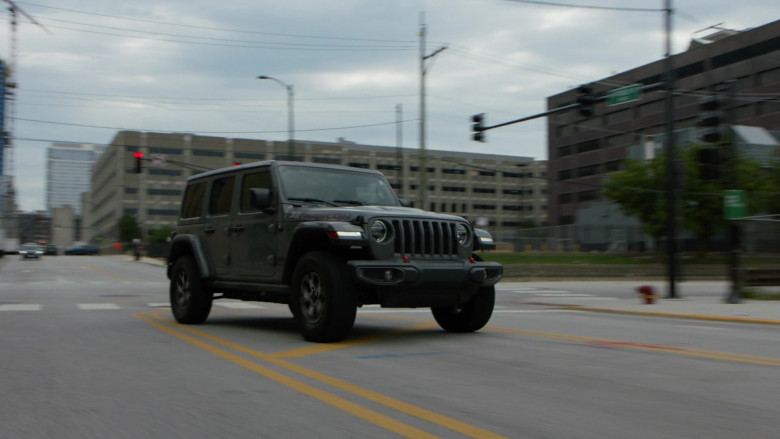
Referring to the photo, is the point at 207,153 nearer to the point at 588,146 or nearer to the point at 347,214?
the point at 588,146

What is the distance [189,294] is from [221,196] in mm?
1444

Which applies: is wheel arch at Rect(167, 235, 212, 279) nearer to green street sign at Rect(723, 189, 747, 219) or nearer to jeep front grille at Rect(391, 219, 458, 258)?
jeep front grille at Rect(391, 219, 458, 258)

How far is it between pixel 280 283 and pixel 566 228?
5174 cm

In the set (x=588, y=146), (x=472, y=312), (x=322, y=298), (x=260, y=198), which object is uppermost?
(x=588, y=146)

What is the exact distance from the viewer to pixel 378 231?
826 centimetres

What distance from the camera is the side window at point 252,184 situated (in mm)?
9655

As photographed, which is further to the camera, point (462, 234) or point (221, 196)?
point (221, 196)

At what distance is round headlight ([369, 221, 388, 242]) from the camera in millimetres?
8195

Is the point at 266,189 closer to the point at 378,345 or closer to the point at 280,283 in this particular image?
the point at 280,283

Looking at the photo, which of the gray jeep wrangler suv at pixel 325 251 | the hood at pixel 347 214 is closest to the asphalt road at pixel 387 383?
the gray jeep wrangler suv at pixel 325 251

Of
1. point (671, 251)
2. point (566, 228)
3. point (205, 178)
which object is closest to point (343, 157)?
point (566, 228)

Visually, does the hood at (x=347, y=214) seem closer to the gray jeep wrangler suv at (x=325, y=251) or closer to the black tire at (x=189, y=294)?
the gray jeep wrangler suv at (x=325, y=251)

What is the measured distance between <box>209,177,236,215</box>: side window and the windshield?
1.26 meters

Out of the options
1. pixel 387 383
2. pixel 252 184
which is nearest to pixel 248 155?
pixel 252 184
